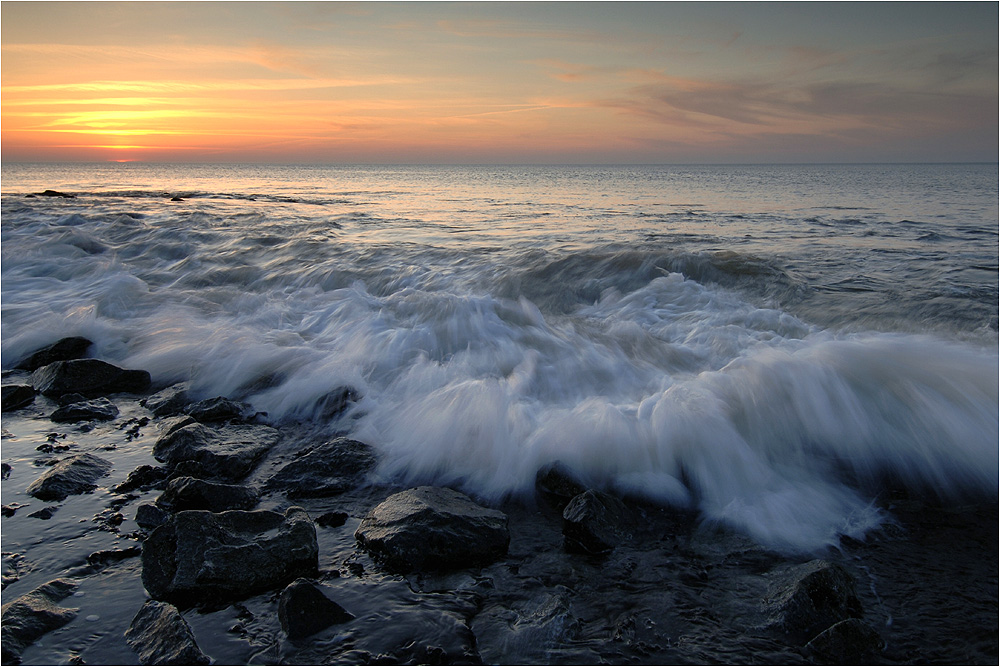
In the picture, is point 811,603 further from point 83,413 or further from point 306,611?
point 83,413

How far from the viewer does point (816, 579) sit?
8.93 ft

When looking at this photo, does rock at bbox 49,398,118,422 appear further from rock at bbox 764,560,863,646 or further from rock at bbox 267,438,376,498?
rock at bbox 764,560,863,646

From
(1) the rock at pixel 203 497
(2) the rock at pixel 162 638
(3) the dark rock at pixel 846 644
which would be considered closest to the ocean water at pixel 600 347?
(3) the dark rock at pixel 846 644

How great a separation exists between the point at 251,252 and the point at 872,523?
12091mm

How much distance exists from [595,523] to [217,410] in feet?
10.9

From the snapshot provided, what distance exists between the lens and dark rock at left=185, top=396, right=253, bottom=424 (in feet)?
16.4

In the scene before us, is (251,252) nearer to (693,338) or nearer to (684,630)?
(693,338)

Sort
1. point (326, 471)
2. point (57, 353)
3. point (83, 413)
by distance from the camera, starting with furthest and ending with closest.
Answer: point (57, 353)
point (83, 413)
point (326, 471)

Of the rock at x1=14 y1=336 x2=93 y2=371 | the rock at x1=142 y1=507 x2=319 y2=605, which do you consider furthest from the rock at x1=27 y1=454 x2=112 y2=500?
the rock at x1=14 y1=336 x2=93 y2=371

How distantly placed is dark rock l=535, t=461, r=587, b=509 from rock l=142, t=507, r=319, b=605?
138 centimetres

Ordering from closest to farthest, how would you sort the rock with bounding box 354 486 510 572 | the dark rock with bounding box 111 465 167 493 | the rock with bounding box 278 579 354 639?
the rock with bounding box 278 579 354 639
the rock with bounding box 354 486 510 572
the dark rock with bounding box 111 465 167 493

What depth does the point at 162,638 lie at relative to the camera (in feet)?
8.23

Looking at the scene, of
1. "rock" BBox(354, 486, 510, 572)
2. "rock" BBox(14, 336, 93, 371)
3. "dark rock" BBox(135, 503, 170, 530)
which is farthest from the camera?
"rock" BBox(14, 336, 93, 371)

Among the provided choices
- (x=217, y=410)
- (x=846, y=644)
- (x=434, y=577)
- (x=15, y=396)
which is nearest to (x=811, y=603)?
(x=846, y=644)
